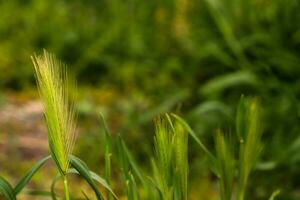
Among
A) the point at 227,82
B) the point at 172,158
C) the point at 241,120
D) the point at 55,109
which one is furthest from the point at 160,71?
the point at 55,109

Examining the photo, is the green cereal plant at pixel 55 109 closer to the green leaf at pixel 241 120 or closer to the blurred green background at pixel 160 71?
the green leaf at pixel 241 120

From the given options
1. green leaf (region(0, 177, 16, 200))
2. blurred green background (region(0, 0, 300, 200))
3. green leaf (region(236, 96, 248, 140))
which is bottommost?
blurred green background (region(0, 0, 300, 200))

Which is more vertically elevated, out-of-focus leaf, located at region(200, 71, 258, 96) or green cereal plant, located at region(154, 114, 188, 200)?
green cereal plant, located at region(154, 114, 188, 200)

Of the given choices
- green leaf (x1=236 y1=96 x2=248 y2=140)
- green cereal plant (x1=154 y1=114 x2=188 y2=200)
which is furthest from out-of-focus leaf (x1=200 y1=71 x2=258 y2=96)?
green cereal plant (x1=154 y1=114 x2=188 y2=200)

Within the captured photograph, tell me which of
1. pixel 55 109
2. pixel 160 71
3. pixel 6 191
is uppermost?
pixel 55 109

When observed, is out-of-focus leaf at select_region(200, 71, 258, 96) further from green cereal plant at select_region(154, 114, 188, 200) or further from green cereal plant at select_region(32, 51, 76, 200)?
green cereal plant at select_region(32, 51, 76, 200)

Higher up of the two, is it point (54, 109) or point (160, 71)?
point (54, 109)

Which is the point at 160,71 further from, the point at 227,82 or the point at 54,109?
the point at 54,109

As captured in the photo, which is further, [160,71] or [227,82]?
[160,71]

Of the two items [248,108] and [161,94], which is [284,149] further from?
[248,108]
